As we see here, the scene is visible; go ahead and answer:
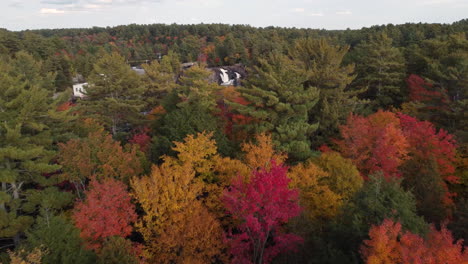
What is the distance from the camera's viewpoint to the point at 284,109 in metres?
24.2

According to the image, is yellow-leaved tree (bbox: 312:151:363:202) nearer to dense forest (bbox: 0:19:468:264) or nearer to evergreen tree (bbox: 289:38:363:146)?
dense forest (bbox: 0:19:468:264)

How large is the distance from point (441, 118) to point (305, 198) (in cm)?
2151

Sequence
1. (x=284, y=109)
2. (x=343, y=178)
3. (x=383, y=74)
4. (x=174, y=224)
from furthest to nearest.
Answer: (x=383, y=74) → (x=284, y=109) → (x=343, y=178) → (x=174, y=224)

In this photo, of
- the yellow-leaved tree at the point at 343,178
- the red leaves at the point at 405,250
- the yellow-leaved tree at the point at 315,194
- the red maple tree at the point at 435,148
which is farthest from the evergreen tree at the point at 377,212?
the red maple tree at the point at 435,148

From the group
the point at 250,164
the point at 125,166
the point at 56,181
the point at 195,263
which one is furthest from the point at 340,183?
the point at 56,181

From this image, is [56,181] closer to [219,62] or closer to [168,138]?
[168,138]

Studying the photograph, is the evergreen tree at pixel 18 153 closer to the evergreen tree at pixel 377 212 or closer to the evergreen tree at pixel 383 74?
the evergreen tree at pixel 377 212

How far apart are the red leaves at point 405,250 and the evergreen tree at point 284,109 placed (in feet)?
39.8

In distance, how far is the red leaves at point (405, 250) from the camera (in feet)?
32.9

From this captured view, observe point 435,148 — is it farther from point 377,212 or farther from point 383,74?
point 377,212

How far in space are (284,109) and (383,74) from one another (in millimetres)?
19806

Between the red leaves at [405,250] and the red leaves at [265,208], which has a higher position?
the red leaves at [405,250]

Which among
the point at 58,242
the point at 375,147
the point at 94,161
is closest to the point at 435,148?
the point at 375,147

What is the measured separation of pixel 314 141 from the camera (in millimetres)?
28578
